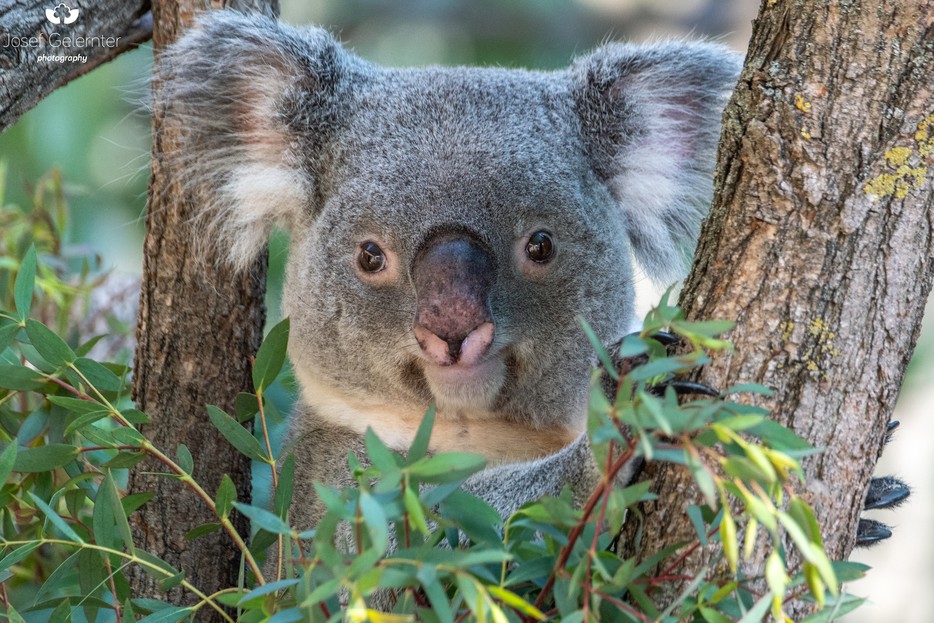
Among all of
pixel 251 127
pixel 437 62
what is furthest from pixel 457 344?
pixel 437 62

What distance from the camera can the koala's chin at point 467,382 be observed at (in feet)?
7.18

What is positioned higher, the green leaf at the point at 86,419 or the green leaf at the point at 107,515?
the green leaf at the point at 86,419

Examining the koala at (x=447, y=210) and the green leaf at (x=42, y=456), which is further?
the koala at (x=447, y=210)

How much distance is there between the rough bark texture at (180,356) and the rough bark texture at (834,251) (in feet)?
4.35

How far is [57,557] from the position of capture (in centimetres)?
278

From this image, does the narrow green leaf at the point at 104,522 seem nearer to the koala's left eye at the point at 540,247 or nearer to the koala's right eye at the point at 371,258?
the koala's right eye at the point at 371,258

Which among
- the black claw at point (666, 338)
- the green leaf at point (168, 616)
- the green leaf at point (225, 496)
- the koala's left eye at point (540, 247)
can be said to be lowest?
the green leaf at point (168, 616)

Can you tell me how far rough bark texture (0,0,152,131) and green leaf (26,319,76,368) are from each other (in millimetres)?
644

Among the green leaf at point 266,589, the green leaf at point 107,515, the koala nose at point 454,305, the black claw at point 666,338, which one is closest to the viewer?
the green leaf at point 266,589

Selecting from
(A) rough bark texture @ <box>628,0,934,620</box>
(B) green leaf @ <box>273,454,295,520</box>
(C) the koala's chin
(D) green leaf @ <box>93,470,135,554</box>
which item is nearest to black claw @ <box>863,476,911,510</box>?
(A) rough bark texture @ <box>628,0,934,620</box>

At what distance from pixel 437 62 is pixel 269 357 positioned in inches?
193

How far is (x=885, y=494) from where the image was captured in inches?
76.5

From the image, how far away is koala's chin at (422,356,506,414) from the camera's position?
2188 mm

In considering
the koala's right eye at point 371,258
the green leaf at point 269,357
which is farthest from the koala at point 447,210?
the green leaf at point 269,357
